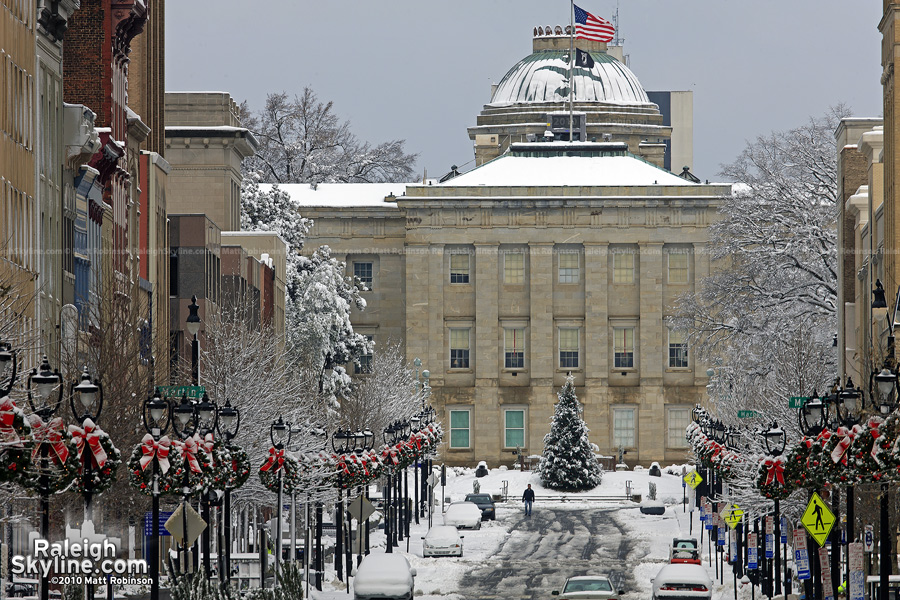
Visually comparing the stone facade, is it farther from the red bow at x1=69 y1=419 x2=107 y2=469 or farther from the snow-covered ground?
the red bow at x1=69 y1=419 x2=107 y2=469

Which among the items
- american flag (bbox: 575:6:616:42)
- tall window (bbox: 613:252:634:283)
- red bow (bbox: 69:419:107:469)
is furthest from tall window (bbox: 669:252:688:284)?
red bow (bbox: 69:419:107:469)

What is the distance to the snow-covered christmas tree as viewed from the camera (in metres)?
89.8

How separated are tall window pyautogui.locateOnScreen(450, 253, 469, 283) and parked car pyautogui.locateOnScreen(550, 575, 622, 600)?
7318cm

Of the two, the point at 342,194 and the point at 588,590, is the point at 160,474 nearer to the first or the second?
the point at 588,590

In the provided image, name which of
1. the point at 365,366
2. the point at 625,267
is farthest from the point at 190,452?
the point at 625,267

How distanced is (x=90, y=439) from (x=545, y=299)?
87.5 m

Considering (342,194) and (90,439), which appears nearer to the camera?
(90,439)

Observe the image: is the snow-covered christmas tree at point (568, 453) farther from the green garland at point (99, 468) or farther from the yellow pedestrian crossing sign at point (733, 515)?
the green garland at point (99, 468)

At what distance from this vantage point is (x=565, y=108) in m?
134

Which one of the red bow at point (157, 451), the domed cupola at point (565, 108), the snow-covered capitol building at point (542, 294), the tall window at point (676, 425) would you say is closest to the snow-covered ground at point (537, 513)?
the snow-covered capitol building at point (542, 294)

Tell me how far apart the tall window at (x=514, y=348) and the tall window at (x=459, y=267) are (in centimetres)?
386

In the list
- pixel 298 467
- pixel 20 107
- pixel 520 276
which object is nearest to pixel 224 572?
pixel 298 467

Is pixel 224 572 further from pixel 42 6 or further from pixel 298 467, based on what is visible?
pixel 42 6

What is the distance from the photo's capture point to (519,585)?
48.1m
